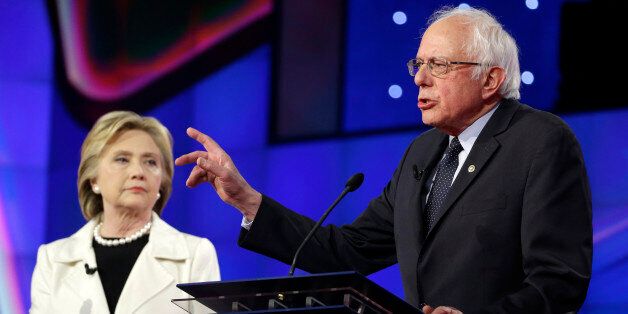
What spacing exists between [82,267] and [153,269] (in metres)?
0.30

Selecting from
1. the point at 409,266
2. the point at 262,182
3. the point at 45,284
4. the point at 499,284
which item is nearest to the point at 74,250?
the point at 45,284

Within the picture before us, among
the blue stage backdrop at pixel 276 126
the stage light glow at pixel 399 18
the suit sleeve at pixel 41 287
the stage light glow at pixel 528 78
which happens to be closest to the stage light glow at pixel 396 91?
the blue stage backdrop at pixel 276 126

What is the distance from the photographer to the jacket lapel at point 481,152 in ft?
8.57

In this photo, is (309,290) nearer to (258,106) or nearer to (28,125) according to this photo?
(258,106)

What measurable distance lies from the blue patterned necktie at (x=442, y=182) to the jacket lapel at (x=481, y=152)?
5 cm

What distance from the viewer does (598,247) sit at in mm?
4043

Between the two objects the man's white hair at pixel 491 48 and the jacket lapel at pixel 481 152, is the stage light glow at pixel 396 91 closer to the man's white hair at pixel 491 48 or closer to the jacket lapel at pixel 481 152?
the man's white hair at pixel 491 48

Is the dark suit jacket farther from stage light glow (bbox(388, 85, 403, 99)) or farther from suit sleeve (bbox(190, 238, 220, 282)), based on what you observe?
stage light glow (bbox(388, 85, 403, 99))

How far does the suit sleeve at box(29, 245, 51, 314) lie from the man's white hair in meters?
2.03

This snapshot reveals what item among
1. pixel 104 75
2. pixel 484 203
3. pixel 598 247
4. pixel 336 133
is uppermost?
pixel 104 75

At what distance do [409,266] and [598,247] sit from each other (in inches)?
65.2

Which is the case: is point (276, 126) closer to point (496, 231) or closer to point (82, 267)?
point (82, 267)

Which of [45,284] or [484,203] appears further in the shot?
[45,284]

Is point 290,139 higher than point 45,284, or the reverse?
point 290,139
